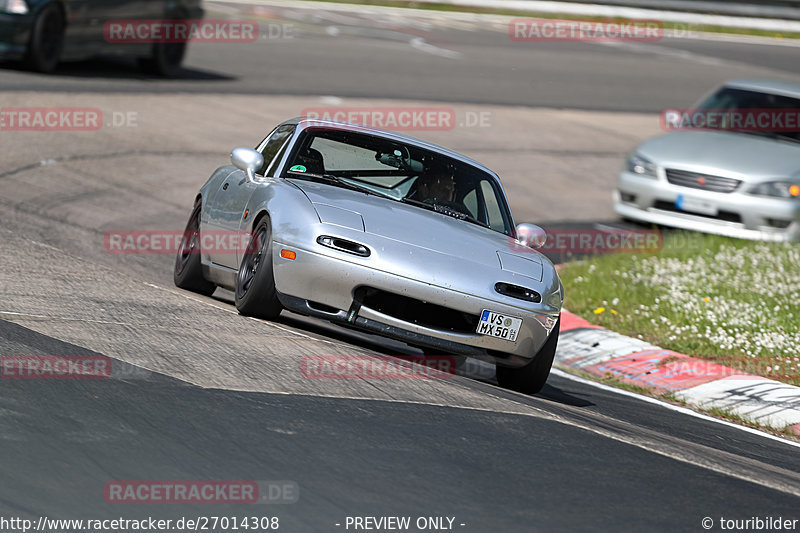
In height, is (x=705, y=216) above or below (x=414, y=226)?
below

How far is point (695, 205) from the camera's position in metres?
14.2

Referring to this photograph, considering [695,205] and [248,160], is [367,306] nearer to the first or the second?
[248,160]

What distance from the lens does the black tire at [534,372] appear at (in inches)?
285

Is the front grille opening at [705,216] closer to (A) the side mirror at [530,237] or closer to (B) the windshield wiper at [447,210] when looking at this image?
(A) the side mirror at [530,237]

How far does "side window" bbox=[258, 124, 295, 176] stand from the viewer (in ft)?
26.9

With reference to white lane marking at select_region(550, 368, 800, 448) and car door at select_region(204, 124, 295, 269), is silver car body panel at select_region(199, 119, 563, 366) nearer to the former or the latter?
car door at select_region(204, 124, 295, 269)

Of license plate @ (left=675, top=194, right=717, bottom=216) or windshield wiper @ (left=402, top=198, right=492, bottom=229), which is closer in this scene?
windshield wiper @ (left=402, top=198, right=492, bottom=229)

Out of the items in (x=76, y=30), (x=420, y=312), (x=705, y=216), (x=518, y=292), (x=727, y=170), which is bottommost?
(x=705, y=216)

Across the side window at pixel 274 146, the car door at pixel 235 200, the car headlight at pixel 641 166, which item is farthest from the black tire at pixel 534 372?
the car headlight at pixel 641 166

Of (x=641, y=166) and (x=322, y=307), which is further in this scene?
(x=641, y=166)

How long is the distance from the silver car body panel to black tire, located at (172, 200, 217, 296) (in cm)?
145

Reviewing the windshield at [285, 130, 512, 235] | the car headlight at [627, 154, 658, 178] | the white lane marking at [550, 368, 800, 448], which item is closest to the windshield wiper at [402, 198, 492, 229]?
the windshield at [285, 130, 512, 235]

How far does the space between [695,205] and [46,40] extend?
8.33 m

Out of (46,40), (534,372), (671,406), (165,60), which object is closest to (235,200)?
(534,372)
